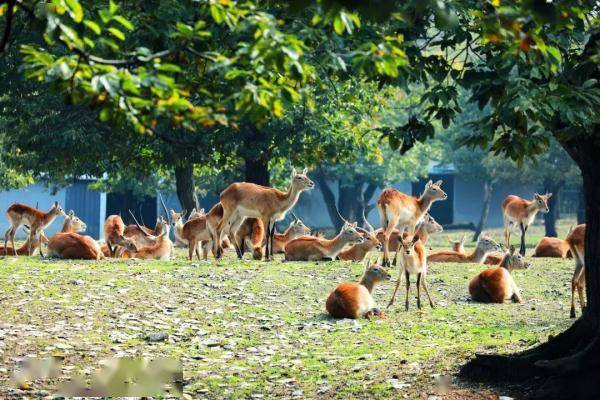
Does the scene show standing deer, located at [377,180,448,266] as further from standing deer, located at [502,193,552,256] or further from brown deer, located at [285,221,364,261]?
standing deer, located at [502,193,552,256]

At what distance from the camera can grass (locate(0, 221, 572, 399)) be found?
1032cm

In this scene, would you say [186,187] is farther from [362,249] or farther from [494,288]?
[494,288]

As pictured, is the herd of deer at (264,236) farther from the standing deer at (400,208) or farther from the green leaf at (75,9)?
the green leaf at (75,9)

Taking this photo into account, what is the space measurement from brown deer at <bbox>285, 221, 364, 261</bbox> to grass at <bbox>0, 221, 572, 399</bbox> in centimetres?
253

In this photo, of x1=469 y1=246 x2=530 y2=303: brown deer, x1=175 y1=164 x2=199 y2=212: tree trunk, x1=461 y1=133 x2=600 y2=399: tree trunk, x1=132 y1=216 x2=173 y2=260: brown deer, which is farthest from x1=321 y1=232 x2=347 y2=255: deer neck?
x1=461 y1=133 x2=600 y2=399: tree trunk

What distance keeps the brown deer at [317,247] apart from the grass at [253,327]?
2535mm

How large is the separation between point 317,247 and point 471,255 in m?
4.24

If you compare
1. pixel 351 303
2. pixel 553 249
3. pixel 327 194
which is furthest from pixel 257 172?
pixel 327 194

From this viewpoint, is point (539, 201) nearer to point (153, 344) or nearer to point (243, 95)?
point (153, 344)

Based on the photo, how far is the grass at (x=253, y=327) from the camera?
10320 mm

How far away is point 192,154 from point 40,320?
12.6m

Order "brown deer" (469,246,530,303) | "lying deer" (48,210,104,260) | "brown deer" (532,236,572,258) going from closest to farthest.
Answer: "brown deer" (469,246,530,303) < "lying deer" (48,210,104,260) < "brown deer" (532,236,572,258)

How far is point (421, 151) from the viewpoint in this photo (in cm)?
5566

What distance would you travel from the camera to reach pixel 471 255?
A: 927 inches
